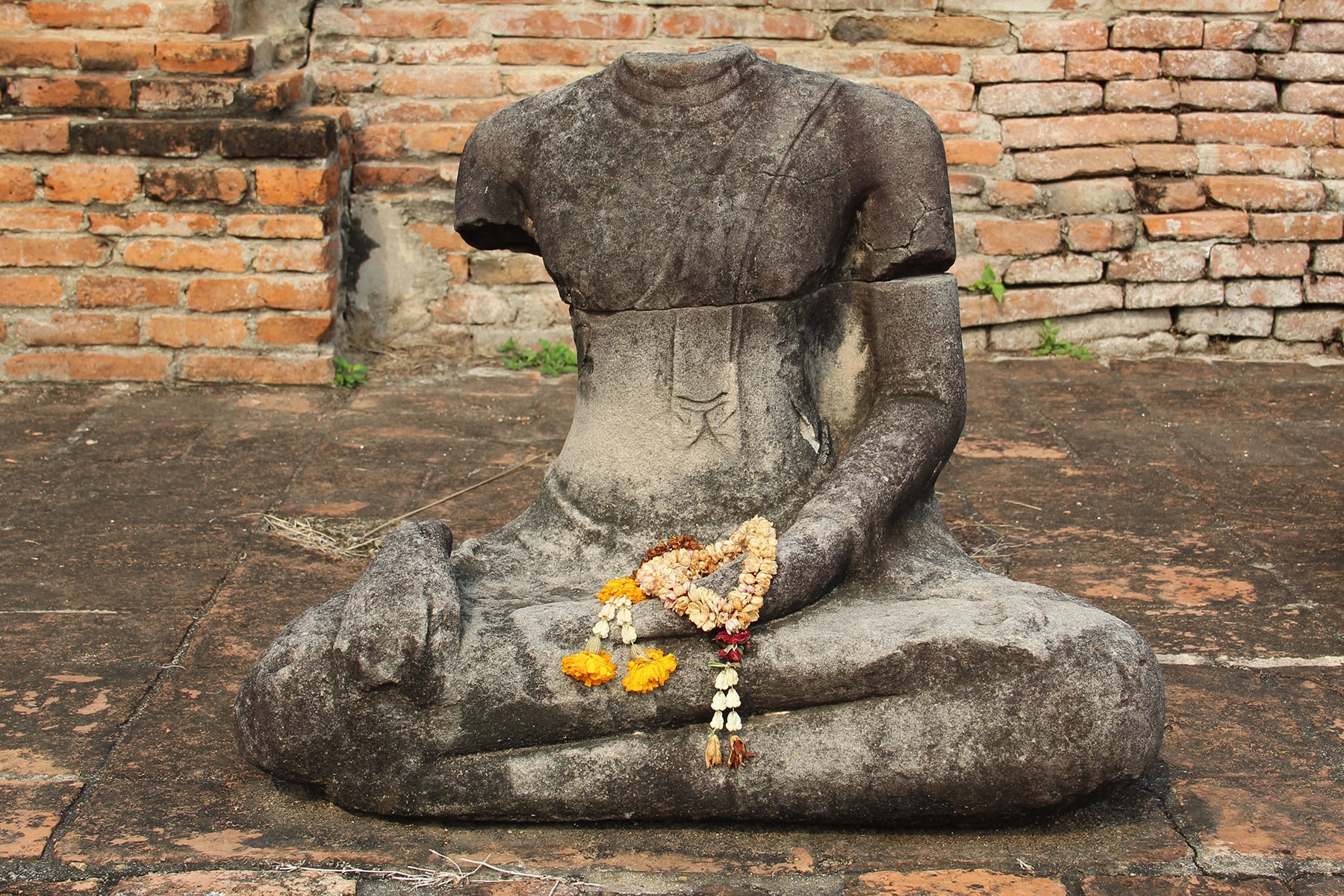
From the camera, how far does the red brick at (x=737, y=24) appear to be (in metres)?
5.80

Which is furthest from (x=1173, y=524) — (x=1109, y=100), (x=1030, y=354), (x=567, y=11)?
(x=567, y=11)

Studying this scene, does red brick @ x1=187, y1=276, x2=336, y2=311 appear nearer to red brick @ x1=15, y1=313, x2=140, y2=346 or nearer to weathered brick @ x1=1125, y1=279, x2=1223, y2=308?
red brick @ x1=15, y1=313, x2=140, y2=346

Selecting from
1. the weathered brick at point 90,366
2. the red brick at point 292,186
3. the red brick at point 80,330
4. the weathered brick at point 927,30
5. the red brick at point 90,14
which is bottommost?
the weathered brick at point 90,366

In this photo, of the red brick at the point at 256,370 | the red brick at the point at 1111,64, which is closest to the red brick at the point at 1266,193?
the red brick at the point at 1111,64

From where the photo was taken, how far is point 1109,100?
19.5 feet

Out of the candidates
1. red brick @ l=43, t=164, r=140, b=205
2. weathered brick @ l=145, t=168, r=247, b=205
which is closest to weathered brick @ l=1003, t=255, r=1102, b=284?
weathered brick @ l=145, t=168, r=247, b=205

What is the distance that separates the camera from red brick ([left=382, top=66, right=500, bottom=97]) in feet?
19.1

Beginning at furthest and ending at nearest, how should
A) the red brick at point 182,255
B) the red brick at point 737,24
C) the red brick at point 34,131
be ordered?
the red brick at point 737,24, the red brick at point 182,255, the red brick at point 34,131

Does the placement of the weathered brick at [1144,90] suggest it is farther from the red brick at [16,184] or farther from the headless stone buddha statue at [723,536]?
the red brick at [16,184]

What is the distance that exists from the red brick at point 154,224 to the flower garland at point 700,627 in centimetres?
346

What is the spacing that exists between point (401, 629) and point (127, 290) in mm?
3519

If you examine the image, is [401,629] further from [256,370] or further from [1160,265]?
[1160,265]

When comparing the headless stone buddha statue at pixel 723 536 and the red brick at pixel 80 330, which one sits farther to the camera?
the red brick at pixel 80 330

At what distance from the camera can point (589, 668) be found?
2410mm
